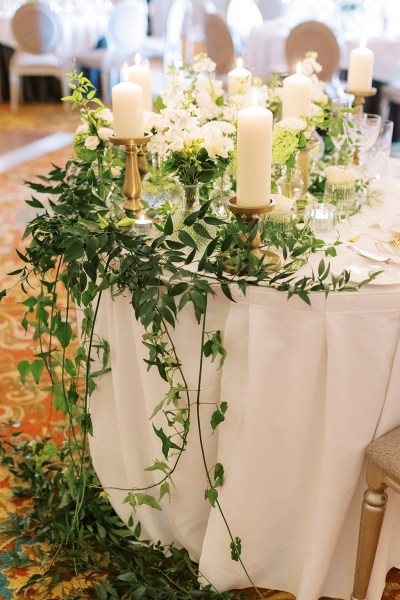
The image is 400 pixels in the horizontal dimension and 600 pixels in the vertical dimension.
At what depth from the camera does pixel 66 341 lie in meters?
1.73

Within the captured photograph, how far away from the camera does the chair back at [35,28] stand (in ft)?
20.6

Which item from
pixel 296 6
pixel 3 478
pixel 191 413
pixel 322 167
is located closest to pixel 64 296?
pixel 3 478

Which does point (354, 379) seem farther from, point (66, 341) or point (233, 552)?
point (66, 341)

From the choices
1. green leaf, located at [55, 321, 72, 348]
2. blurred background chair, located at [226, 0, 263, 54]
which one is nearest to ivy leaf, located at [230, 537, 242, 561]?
green leaf, located at [55, 321, 72, 348]

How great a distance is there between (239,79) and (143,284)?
0.83 metres

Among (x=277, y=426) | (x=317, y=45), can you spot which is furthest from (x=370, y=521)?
(x=317, y=45)

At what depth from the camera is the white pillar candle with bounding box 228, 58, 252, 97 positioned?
2.04 m

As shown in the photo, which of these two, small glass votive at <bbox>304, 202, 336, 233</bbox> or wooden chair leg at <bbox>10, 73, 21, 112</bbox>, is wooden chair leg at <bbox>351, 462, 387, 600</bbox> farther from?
wooden chair leg at <bbox>10, 73, 21, 112</bbox>

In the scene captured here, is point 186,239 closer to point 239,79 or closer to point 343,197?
point 343,197

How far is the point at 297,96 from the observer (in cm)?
189

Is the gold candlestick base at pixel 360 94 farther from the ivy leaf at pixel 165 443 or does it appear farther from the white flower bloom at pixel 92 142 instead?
the ivy leaf at pixel 165 443

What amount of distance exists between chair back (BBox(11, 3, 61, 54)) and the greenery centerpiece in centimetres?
476

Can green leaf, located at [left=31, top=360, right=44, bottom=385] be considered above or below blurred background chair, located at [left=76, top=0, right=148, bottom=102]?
below

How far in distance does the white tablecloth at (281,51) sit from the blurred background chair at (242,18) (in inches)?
12.9
